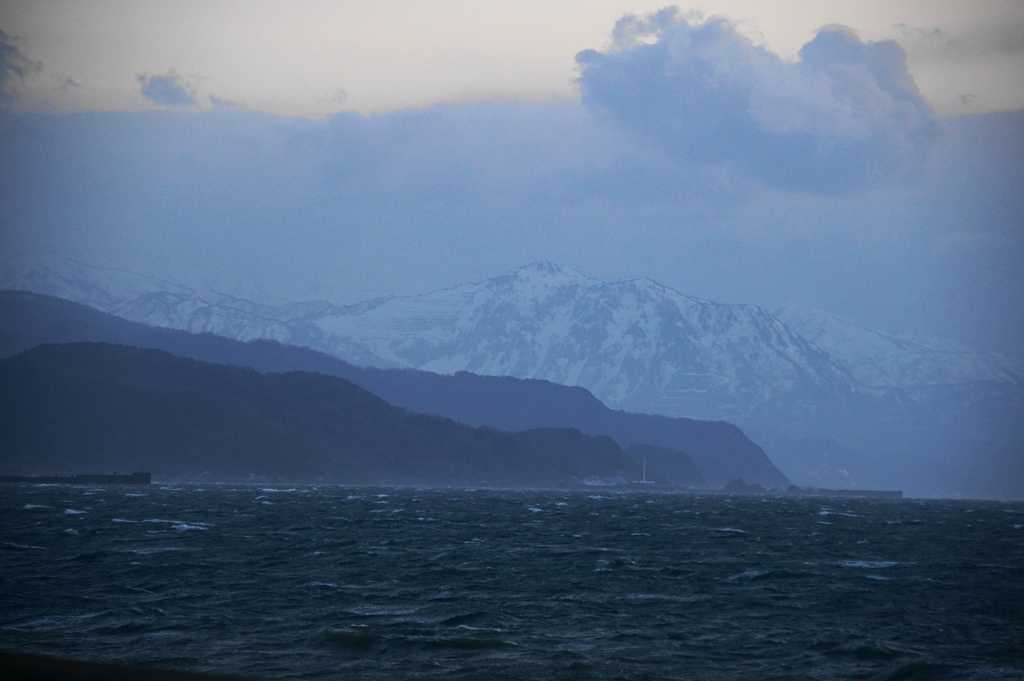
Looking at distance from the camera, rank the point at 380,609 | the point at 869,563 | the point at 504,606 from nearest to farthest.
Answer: the point at 380,609 → the point at 504,606 → the point at 869,563

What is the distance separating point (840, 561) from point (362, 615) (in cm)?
3780

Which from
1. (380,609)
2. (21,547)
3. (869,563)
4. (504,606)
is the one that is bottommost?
(21,547)

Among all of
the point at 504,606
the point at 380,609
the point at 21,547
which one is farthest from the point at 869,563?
the point at 21,547

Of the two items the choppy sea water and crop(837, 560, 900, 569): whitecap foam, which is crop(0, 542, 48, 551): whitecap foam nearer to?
the choppy sea water

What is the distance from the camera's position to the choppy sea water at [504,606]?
30.3 meters

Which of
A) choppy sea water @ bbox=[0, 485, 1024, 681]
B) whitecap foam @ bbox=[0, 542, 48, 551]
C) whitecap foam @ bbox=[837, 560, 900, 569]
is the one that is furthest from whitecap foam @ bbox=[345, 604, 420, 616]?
whitecap foam @ bbox=[837, 560, 900, 569]

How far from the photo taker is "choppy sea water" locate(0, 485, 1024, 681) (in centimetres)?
3028

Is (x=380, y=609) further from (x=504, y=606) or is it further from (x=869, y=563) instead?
(x=869, y=563)

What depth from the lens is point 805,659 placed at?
31.8 m

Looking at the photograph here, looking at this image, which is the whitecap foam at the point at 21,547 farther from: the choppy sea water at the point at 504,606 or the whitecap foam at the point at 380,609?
the whitecap foam at the point at 380,609

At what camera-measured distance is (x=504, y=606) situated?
41.2m

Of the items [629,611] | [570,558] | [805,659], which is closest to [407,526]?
[570,558]

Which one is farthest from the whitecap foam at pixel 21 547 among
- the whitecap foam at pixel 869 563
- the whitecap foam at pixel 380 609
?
the whitecap foam at pixel 869 563

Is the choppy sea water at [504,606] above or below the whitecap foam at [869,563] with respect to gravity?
below
